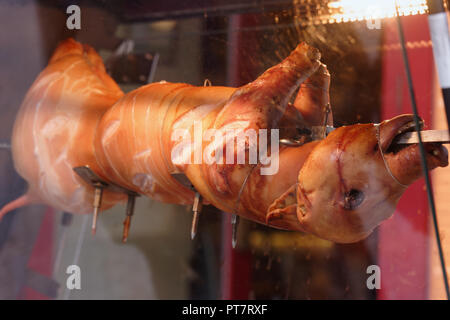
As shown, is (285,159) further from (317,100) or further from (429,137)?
(429,137)

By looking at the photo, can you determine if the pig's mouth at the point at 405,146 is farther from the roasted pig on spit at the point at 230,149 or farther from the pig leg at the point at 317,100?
the pig leg at the point at 317,100

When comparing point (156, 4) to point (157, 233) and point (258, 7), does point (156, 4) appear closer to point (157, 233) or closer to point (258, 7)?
point (258, 7)

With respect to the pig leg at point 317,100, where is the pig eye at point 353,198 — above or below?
below

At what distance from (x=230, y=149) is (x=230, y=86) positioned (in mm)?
218

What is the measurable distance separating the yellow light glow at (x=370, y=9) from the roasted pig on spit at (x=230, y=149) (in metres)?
0.12

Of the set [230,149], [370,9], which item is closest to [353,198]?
[230,149]

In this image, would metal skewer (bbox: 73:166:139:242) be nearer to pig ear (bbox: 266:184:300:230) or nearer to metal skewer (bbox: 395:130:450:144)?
pig ear (bbox: 266:184:300:230)

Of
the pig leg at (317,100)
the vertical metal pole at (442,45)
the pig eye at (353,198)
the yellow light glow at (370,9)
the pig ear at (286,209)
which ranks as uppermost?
the yellow light glow at (370,9)

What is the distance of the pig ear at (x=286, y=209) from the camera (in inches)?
29.5

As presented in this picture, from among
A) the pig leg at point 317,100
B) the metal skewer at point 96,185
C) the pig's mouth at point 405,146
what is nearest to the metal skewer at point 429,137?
the pig's mouth at point 405,146

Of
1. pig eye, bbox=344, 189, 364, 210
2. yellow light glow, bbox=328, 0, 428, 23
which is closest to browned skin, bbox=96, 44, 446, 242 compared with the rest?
pig eye, bbox=344, 189, 364, 210

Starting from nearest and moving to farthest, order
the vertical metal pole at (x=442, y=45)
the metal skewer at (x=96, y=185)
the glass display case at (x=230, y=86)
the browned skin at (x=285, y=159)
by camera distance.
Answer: the vertical metal pole at (x=442, y=45) → the browned skin at (x=285, y=159) → the glass display case at (x=230, y=86) → the metal skewer at (x=96, y=185)

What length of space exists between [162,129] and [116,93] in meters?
0.36

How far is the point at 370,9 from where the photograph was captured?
2.63 feet
